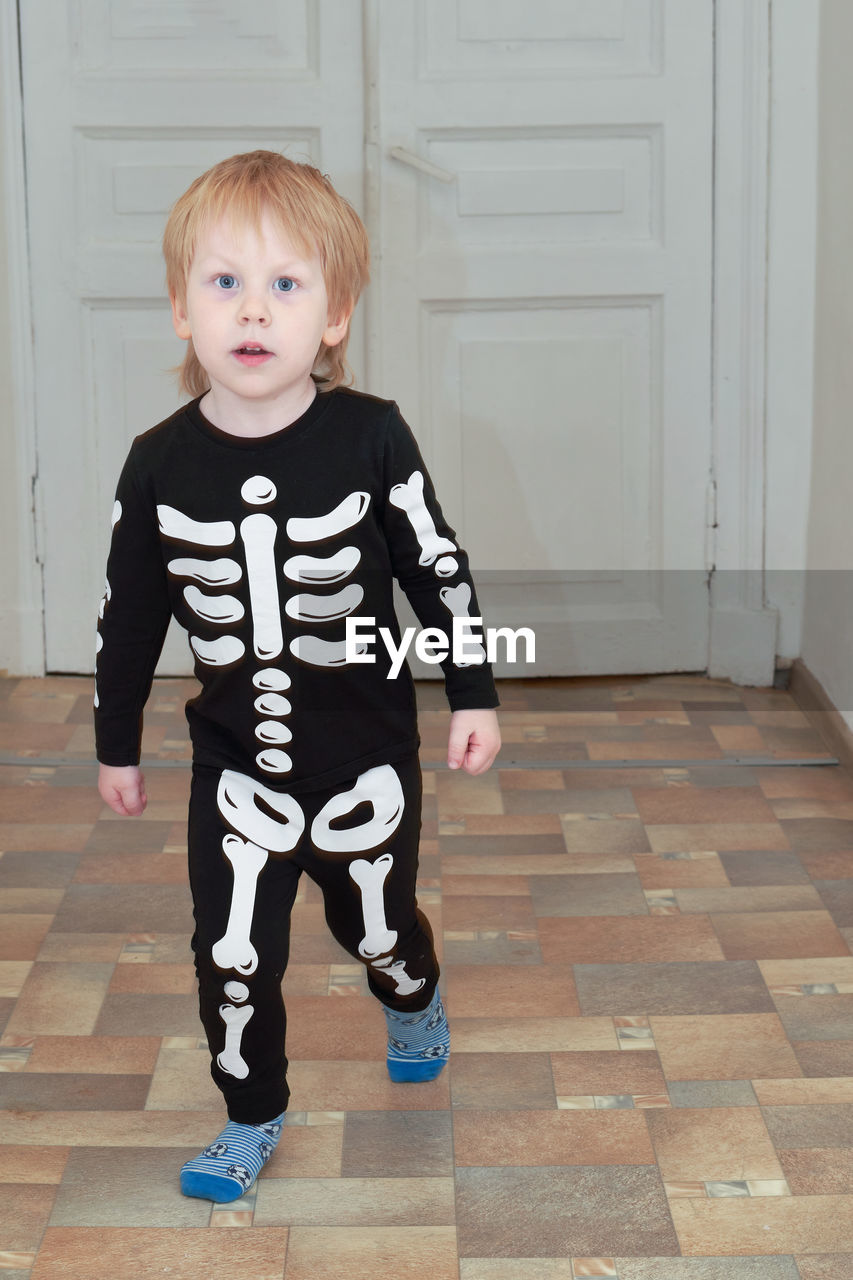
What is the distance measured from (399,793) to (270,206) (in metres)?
0.55

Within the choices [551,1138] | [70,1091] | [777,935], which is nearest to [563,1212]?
[551,1138]

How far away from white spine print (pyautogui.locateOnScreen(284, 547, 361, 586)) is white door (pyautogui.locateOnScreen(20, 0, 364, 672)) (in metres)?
1.64

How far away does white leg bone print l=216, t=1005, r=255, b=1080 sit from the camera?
4.53 feet

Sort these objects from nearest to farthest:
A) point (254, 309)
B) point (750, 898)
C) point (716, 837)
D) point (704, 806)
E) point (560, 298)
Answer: point (254, 309), point (750, 898), point (716, 837), point (704, 806), point (560, 298)

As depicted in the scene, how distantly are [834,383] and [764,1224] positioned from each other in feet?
5.80

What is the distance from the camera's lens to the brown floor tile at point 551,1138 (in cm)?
148

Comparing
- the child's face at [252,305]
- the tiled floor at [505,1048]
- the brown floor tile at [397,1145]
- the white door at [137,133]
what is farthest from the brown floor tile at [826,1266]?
the white door at [137,133]

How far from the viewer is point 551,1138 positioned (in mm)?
1513

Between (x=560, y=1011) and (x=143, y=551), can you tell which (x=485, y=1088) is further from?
(x=143, y=551)

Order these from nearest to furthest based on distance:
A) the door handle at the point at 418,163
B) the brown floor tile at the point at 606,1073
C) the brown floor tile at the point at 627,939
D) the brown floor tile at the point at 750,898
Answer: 1. the brown floor tile at the point at 606,1073
2. the brown floor tile at the point at 627,939
3. the brown floor tile at the point at 750,898
4. the door handle at the point at 418,163

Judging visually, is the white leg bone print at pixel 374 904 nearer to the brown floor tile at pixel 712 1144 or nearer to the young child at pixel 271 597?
the young child at pixel 271 597

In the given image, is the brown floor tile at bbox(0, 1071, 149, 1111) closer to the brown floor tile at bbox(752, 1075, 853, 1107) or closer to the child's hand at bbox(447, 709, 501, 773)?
the child's hand at bbox(447, 709, 501, 773)

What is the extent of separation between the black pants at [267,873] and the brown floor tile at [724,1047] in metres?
0.43

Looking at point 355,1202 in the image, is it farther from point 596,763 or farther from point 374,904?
point 596,763
